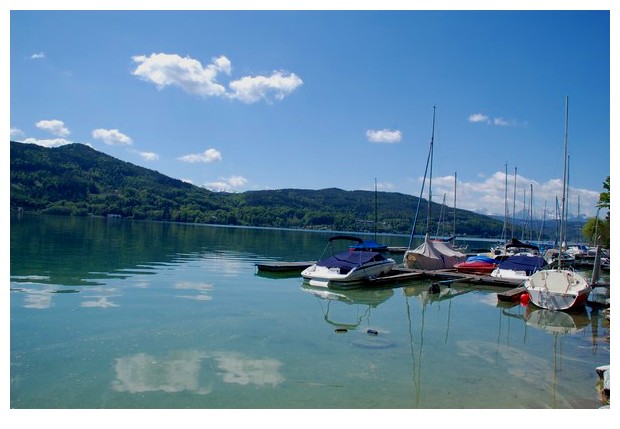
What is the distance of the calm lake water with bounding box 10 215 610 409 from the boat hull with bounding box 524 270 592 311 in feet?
2.25

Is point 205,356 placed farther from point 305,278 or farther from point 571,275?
point 571,275

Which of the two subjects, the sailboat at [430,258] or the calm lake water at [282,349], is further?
the sailboat at [430,258]

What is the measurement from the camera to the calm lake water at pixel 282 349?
994cm

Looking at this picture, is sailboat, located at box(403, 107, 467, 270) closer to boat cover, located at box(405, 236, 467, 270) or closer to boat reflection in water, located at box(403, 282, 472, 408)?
boat cover, located at box(405, 236, 467, 270)

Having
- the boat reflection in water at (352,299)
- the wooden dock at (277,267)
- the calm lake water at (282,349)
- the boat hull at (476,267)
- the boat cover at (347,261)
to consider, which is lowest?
the boat reflection in water at (352,299)

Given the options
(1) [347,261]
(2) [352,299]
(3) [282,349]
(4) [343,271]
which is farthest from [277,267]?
(3) [282,349]

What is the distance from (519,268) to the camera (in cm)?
3128

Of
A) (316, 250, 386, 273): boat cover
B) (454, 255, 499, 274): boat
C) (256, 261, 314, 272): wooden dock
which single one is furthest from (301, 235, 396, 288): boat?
(454, 255, 499, 274): boat

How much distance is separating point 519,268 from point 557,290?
9099mm

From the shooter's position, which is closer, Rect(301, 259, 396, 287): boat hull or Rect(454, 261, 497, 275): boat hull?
Rect(301, 259, 396, 287): boat hull

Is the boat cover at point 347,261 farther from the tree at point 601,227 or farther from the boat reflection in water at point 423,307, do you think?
the tree at point 601,227

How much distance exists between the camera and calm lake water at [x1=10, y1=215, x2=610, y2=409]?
9.94 m

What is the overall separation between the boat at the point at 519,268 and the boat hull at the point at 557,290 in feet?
24.7

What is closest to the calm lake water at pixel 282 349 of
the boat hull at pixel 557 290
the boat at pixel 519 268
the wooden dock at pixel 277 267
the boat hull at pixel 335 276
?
the boat hull at pixel 557 290
